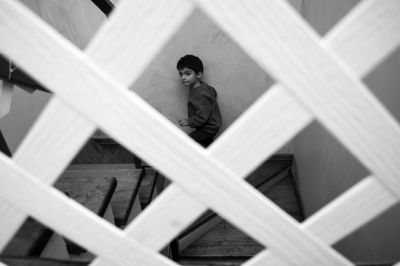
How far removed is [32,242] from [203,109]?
1.37 metres

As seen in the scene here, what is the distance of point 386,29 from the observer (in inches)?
13.4

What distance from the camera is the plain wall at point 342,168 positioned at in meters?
0.85

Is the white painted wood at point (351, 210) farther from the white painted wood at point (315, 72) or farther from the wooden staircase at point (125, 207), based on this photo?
the wooden staircase at point (125, 207)

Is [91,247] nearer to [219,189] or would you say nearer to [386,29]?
[219,189]

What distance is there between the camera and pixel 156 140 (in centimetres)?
40

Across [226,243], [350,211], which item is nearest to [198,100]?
[226,243]

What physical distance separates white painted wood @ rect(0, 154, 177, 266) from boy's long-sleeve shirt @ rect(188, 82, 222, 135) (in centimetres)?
149

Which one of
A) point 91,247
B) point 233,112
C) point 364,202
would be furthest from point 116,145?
point 364,202

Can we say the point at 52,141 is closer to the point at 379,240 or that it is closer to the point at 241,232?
the point at 379,240

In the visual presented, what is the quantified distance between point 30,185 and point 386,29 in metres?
0.50

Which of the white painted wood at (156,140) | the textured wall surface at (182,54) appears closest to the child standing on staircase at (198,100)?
the textured wall surface at (182,54)

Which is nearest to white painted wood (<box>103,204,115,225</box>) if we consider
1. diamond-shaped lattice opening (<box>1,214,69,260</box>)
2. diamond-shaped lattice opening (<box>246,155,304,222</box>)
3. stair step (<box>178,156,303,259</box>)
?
diamond-shaped lattice opening (<box>1,214,69,260</box>)

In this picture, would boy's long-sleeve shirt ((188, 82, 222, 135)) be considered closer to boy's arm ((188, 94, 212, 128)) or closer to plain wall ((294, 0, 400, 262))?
boy's arm ((188, 94, 212, 128))

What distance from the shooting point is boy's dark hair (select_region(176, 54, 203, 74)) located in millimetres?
1962
